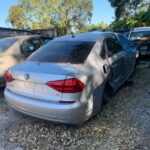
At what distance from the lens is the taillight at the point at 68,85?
3.60 meters

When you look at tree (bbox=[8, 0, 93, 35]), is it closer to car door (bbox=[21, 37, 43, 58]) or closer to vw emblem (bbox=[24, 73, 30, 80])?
car door (bbox=[21, 37, 43, 58])

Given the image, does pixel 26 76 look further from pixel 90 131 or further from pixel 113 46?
pixel 113 46

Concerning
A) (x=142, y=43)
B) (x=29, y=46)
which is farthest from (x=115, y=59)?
(x=142, y=43)

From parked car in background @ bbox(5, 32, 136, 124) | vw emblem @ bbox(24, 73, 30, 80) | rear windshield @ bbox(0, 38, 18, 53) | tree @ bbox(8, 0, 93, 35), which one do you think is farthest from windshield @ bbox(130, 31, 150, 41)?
tree @ bbox(8, 0, 93, 35)

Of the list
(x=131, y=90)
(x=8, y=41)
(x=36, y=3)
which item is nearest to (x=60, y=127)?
(x=131, y=90)

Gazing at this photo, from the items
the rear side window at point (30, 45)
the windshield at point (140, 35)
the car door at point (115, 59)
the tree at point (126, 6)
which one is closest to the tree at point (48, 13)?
the tree at point (126, 6)

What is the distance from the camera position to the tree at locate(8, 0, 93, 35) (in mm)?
43969

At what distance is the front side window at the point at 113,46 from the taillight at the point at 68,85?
4.92 feet

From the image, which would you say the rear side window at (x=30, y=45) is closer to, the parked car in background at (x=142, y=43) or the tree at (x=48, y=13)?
the parked car in background at (x=142, y=43)

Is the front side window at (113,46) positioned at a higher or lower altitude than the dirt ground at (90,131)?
higher

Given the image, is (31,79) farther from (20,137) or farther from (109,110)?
(109,110)

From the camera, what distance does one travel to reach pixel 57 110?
3615 mm

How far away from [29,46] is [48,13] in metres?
38.6

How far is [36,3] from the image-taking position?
4381 centimetres
